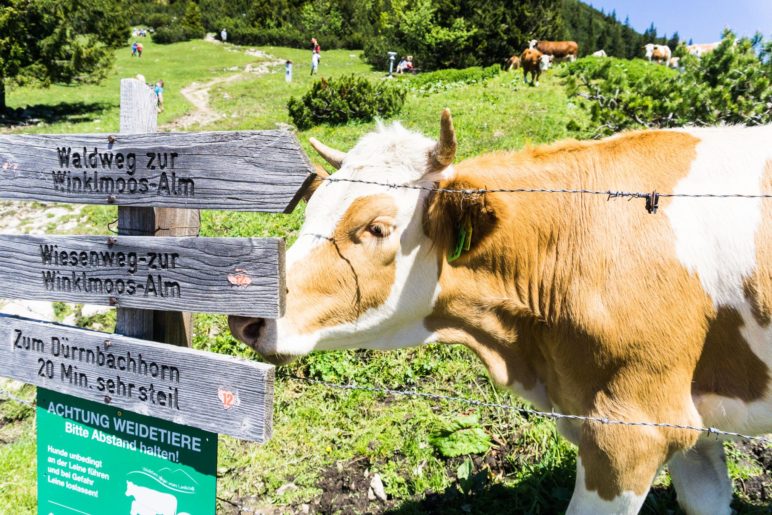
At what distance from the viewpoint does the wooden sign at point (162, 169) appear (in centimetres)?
228

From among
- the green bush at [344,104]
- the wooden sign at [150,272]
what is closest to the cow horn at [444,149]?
the wooden sign at [150,272]

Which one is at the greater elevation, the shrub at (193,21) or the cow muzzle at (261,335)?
the shrub at (193,21)

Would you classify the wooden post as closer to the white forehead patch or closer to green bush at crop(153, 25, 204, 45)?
the white forehead patch

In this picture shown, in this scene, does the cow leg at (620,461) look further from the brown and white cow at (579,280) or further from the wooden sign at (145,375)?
the wooden sign at (145,375)

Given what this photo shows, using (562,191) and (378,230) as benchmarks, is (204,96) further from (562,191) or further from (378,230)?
(562,191)

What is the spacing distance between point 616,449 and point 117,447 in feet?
7.09

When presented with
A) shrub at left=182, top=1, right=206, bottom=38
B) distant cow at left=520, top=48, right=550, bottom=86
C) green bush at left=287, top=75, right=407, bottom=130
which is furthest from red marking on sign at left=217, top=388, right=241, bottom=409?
shrub at left=182, top=1, right=206, bottom=38

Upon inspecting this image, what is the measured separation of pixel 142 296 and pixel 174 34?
2183 inches

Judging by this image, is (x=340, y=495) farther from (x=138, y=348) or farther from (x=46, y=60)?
(x=46, y=60)

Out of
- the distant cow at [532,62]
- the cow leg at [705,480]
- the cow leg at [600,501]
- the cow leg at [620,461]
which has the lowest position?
the cow leg at [705,480]

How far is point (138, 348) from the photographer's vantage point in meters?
2.59

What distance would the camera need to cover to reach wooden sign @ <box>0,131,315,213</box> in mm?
2283

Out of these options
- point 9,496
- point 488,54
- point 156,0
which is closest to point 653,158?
point 9,496

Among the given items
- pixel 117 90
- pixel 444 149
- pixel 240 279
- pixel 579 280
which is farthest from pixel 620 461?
pixel 117 90
